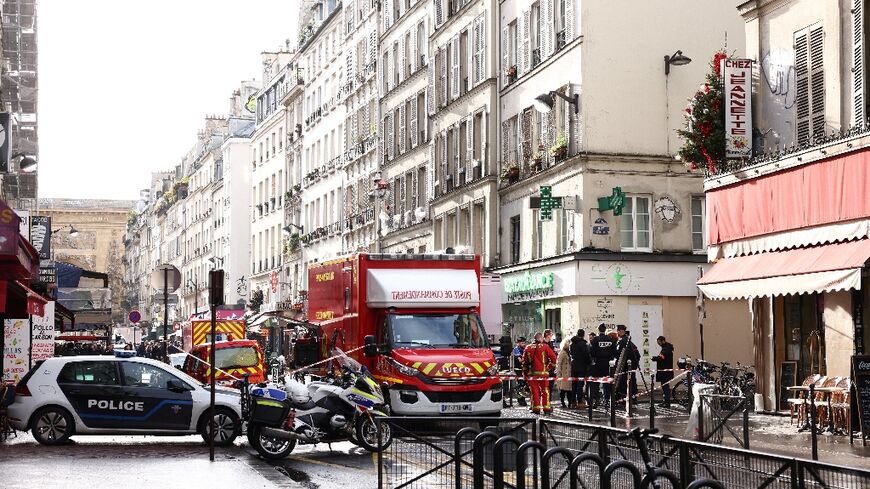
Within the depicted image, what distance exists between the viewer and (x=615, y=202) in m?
40.2

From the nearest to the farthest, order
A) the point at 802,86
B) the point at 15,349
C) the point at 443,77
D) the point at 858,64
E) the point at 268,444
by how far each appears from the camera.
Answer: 1. the point at 268,444
2. the point at 858,64
3. the point at 802,86
4. the point at 15,349
5. the point at 443,77

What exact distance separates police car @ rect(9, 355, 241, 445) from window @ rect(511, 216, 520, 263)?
79.3 feet

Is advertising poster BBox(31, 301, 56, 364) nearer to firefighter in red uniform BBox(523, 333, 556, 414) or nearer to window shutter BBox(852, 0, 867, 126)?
firefighter in red uniform BBox(523, 333, 556, 414)

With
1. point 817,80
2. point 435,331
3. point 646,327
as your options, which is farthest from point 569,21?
point 435,331

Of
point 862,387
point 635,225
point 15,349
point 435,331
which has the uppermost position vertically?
point 635,225

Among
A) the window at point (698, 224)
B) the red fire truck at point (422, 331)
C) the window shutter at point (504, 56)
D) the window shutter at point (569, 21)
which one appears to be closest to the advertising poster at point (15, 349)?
the red fire truck at point (422, 331)

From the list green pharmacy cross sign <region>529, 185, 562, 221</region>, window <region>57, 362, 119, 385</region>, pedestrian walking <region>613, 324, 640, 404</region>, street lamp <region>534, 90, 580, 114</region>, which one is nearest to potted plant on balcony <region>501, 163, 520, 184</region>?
green pharmacy cross sign <region>529, 185, 562, 221</region>

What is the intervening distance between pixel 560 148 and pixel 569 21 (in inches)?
142

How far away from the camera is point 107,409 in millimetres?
24000

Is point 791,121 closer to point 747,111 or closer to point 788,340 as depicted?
point 747,111

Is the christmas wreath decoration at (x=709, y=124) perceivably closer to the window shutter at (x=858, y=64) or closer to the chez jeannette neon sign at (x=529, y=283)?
the window shutter at (x=858, y=64)

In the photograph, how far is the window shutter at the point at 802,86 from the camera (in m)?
26.9

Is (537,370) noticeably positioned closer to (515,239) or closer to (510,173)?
(510,173)

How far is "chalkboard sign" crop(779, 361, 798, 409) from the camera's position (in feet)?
91.7
